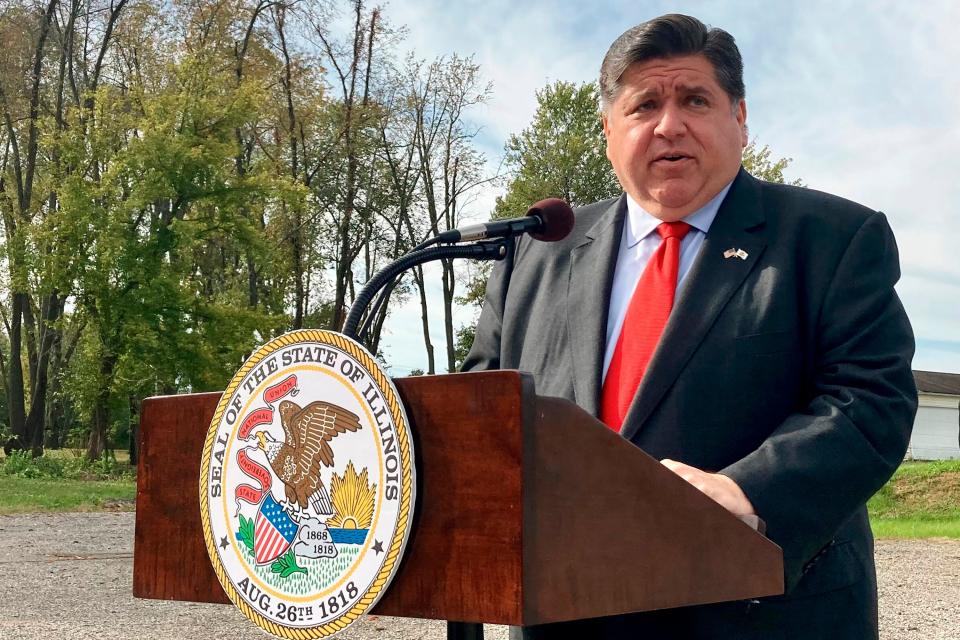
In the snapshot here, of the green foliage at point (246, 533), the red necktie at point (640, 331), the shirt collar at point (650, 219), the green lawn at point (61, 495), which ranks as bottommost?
the green lawn at point (61, 495)

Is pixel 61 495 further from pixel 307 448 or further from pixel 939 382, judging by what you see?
pixel 939 382

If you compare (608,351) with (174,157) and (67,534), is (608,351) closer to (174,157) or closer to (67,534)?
(67,534)

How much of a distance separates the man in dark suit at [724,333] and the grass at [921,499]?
15830 mm

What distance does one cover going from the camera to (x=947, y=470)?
21.7 m

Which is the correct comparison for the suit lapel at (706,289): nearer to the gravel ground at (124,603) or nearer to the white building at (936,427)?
the gravel ground at (124,603)

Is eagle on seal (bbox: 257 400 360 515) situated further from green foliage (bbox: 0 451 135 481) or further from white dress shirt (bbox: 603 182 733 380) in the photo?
green foliage (bbox: 0 451 135 481)

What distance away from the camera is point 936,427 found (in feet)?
131

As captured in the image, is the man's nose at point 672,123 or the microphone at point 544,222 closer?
the microphone at point 544,222

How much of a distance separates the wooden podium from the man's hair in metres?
1.08

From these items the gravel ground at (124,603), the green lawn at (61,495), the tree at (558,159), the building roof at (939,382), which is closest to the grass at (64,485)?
the green lawn at (61,495)

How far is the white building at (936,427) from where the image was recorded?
38.8m

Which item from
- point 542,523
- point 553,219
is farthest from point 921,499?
point 542,523

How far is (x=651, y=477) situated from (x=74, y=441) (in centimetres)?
4390

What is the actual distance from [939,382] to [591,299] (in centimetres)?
4935
